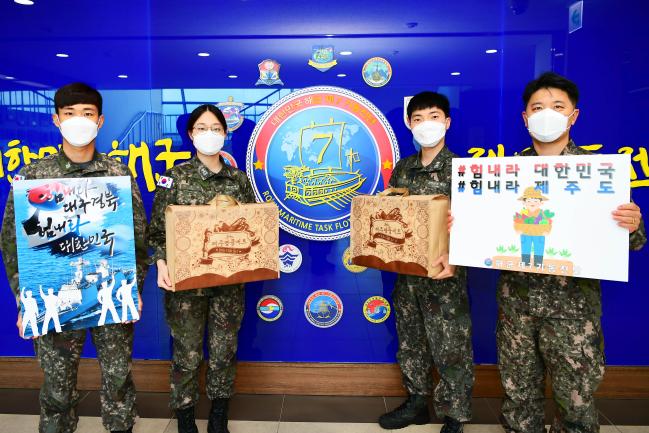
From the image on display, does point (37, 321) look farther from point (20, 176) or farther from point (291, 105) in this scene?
point (291, 105)

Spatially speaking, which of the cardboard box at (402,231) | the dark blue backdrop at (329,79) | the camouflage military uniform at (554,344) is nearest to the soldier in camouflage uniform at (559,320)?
the camouflage military uniform at (554,344)

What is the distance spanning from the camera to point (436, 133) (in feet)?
6.91

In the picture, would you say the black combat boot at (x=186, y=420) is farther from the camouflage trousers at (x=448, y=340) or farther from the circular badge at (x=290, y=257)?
the camouflage trousers at (x=448, y=340)

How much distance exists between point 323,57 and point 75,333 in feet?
6.29

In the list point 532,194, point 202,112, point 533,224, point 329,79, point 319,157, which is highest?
point 329,79

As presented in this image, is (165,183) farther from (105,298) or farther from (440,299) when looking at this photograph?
(440,299)

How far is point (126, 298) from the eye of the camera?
1803mm

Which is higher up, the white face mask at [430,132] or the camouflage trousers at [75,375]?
the white face mask at [430,132]

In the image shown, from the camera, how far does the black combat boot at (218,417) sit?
7.27 feet

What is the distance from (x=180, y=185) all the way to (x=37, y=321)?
0.82 m

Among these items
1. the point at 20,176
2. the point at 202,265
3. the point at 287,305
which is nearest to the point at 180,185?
the point at 202,265

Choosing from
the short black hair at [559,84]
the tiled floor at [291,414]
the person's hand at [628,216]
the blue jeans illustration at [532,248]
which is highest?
the short black hair at [559,84]

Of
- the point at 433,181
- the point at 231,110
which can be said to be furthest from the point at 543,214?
the point at 231,110

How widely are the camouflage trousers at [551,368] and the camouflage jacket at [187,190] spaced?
1.44m
